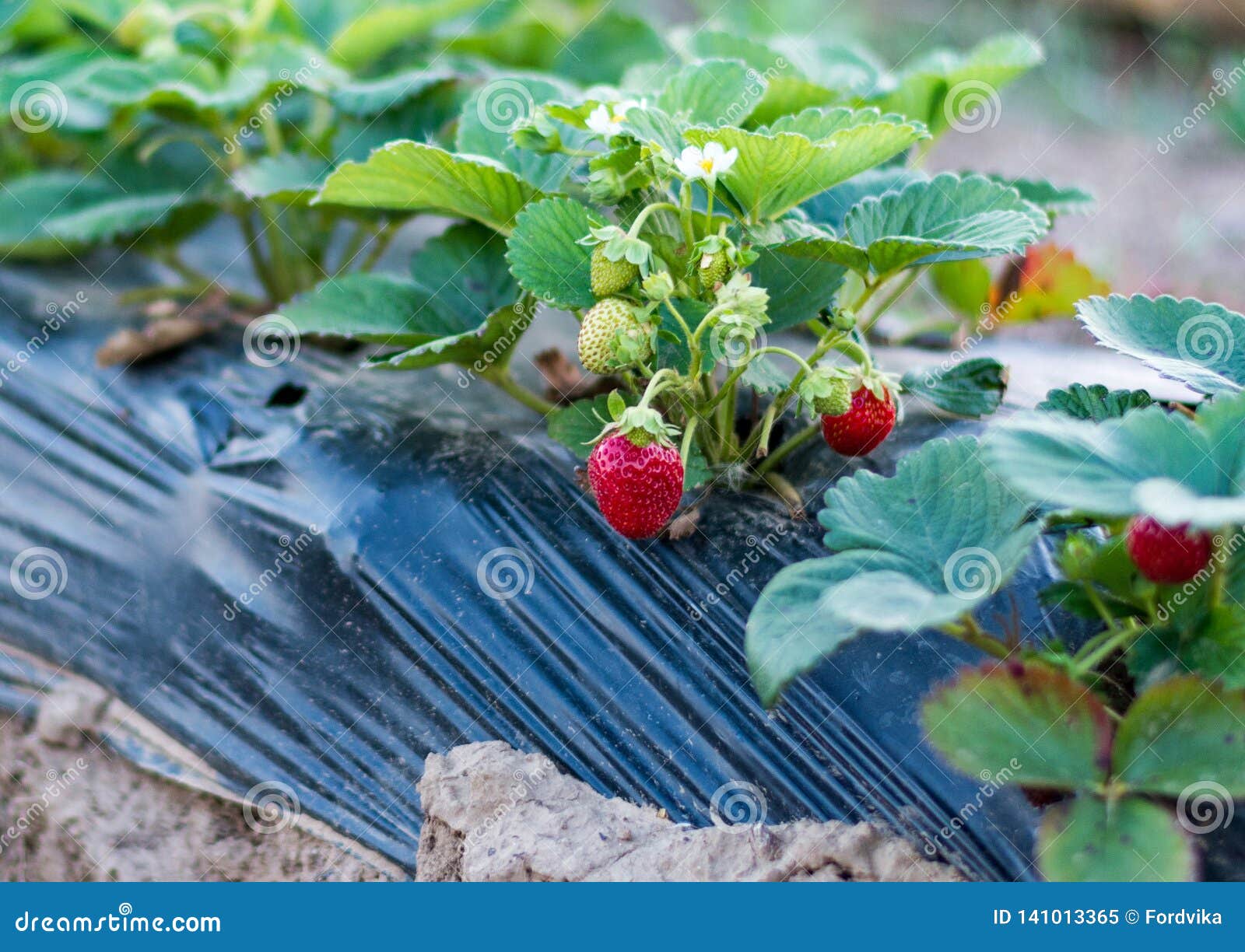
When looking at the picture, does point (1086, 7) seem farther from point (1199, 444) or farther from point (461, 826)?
point (461, 826)

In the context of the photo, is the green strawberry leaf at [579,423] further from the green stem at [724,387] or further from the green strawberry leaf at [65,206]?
the green strawberry leaf at [65,206]

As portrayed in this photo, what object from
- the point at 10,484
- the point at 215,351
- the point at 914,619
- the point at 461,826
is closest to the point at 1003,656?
the point at 914,619

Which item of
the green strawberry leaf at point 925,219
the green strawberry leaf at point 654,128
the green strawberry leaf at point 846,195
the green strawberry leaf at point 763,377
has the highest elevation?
the green strawberry leaf at point 654,128

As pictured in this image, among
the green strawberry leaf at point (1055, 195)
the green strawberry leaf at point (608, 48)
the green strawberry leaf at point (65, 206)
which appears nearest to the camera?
the green strawberry leaf at point (1055, 195)

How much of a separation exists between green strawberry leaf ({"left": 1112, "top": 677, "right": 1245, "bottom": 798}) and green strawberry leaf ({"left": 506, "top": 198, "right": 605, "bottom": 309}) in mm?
581

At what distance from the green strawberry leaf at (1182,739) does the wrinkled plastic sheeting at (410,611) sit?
0.14m

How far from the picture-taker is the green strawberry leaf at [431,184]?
3.29 ft

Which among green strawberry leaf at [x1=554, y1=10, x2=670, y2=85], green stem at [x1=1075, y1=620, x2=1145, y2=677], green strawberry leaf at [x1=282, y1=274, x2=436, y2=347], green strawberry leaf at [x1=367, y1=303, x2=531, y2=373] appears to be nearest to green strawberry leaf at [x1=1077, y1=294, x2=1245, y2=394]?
green stem at [x1=1075, y1=620, x2=1145, y2=677]

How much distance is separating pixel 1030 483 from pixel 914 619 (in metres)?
0.12

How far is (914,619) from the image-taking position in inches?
26.9

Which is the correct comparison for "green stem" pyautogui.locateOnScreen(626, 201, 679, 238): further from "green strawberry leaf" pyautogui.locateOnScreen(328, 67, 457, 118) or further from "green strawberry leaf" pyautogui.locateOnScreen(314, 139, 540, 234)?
"green strawberry leaf" pyautogui.locateOnScreen(328, 67, 457, 118)

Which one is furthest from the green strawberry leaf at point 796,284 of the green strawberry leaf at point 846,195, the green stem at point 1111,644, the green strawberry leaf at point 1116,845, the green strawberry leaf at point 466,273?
the green strawberry leaf at point 1116,845

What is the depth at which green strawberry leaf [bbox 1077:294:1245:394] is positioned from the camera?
2.99 feet

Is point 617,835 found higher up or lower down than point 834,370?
lower down
